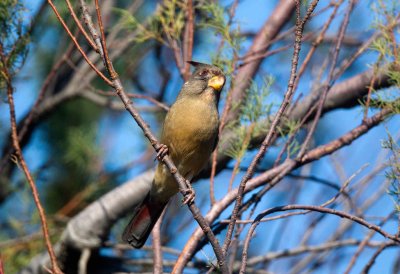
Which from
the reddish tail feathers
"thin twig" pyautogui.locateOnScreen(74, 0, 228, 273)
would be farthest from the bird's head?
"thin twig" pyautogui.locateOnScreen(74, 0, 228, 273)

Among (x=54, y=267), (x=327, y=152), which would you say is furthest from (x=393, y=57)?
(x=54, y=267)

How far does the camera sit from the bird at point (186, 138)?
399 cm

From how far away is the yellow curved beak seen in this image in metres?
4.04

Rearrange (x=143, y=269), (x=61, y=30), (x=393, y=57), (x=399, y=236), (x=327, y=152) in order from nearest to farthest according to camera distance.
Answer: (x=399, y=236) < (x=393, y=57) < (x=327, y=152) < (x=143, y=269) < (x=61, y=30)

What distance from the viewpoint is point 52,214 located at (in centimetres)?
533

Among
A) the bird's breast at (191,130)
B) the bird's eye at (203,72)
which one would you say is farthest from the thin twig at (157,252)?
the bird's eye at (203,72)

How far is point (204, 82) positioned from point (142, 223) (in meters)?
0.95

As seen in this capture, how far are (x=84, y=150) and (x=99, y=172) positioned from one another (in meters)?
0.22

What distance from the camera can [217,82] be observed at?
405 centimetres

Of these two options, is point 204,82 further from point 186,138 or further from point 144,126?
point 144,126

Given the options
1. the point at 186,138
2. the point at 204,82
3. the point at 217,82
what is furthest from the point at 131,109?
the point at 204,82

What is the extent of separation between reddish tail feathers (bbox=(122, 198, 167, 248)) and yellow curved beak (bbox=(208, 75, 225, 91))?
2.74 ft

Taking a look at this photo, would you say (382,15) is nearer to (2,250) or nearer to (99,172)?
(99,172)

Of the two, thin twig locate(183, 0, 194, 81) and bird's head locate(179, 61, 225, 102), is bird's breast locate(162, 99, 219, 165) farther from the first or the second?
thin twig locate(183, 0, 194, 81)
